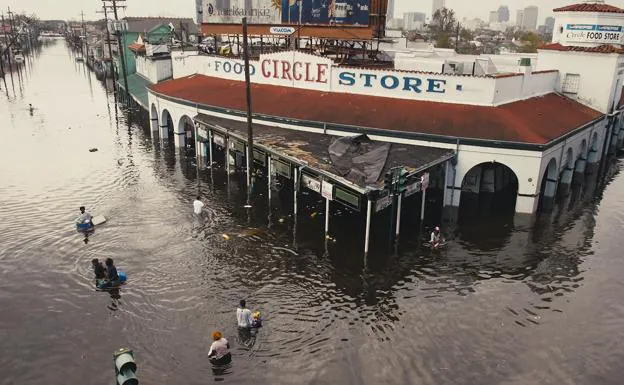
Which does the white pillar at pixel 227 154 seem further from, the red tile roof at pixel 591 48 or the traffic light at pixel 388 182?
the red tile roof at pixel 591 48

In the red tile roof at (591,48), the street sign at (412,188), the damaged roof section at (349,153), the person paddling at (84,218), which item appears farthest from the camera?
the red tile roof at (591,48)

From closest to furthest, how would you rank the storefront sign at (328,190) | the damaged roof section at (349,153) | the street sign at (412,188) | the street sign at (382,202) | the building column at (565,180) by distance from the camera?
1. the street sign at (382,202)
2. the storefront sign at (328,190)
3. the damaged roof section at (349,153)
4. the street sign at (412,188)
5. the building column at (565,180)

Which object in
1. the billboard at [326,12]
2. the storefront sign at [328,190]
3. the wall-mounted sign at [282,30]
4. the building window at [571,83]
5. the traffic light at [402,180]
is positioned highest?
the billboard at [326,12]

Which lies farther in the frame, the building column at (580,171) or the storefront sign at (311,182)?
the building column at (580,171)

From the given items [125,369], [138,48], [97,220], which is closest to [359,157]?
[97,220]

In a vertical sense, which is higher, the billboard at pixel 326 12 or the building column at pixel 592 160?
the billboard at pixel 326 12

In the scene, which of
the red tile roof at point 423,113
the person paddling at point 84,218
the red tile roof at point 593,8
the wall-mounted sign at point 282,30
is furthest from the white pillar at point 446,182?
the wall-mounted sign at point 282,30
